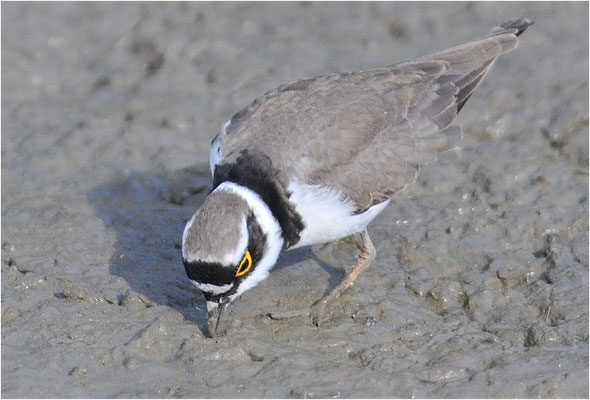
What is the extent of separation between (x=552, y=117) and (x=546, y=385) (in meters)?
4.24

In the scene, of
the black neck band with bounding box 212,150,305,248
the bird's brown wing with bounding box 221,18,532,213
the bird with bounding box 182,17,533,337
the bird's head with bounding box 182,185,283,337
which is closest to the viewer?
the bird's head with bounding box 182,185,283,337

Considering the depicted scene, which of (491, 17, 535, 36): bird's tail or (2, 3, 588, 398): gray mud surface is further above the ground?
(491, 17, 535, 36): bird's tail

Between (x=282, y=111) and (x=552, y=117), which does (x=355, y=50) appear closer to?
(x=552, y=117)

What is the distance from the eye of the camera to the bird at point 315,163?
715cm

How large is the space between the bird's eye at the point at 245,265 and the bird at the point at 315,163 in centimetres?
1

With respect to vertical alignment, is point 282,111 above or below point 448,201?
above

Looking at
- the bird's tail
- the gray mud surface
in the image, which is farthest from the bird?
the bird's tail

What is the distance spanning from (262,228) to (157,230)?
200cm

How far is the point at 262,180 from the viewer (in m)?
7.64

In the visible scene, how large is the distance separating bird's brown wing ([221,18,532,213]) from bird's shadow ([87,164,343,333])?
112cm

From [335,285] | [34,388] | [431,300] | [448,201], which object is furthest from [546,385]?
[34,388]

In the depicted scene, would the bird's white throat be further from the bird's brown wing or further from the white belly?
the bird's brown wing

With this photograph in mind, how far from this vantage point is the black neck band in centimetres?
762

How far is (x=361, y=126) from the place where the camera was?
8281 millimetres
